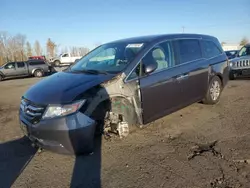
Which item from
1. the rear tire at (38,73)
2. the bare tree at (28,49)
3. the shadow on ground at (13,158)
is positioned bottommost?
the shadow on ground at (13,158)

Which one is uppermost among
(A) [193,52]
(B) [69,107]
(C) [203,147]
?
(A) [193,52]

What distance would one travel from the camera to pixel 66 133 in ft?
10.8

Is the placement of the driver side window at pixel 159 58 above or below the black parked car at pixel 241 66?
above

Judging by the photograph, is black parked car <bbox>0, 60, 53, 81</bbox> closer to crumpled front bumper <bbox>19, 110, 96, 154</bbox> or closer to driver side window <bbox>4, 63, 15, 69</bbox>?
driver side window <bbox>4, 63, 15, 69</bbox>

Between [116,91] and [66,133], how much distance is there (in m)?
1.03

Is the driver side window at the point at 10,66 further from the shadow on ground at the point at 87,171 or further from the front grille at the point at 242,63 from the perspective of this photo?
the shadow on ground at the point at 87,171

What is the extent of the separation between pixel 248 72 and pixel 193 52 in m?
6.55

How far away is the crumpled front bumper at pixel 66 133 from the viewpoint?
330 cm

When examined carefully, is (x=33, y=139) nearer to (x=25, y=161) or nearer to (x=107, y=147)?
(x=25, y=161)

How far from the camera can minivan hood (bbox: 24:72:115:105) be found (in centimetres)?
342

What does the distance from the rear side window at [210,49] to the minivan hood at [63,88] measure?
2963 millimetres

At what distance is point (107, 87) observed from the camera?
3.71 m

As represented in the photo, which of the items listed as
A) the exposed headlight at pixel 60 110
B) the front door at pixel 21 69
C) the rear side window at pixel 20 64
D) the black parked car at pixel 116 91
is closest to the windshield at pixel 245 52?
the black parked car at pixel 116 91

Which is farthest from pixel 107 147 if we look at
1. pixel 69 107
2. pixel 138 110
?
pixel 69 107
